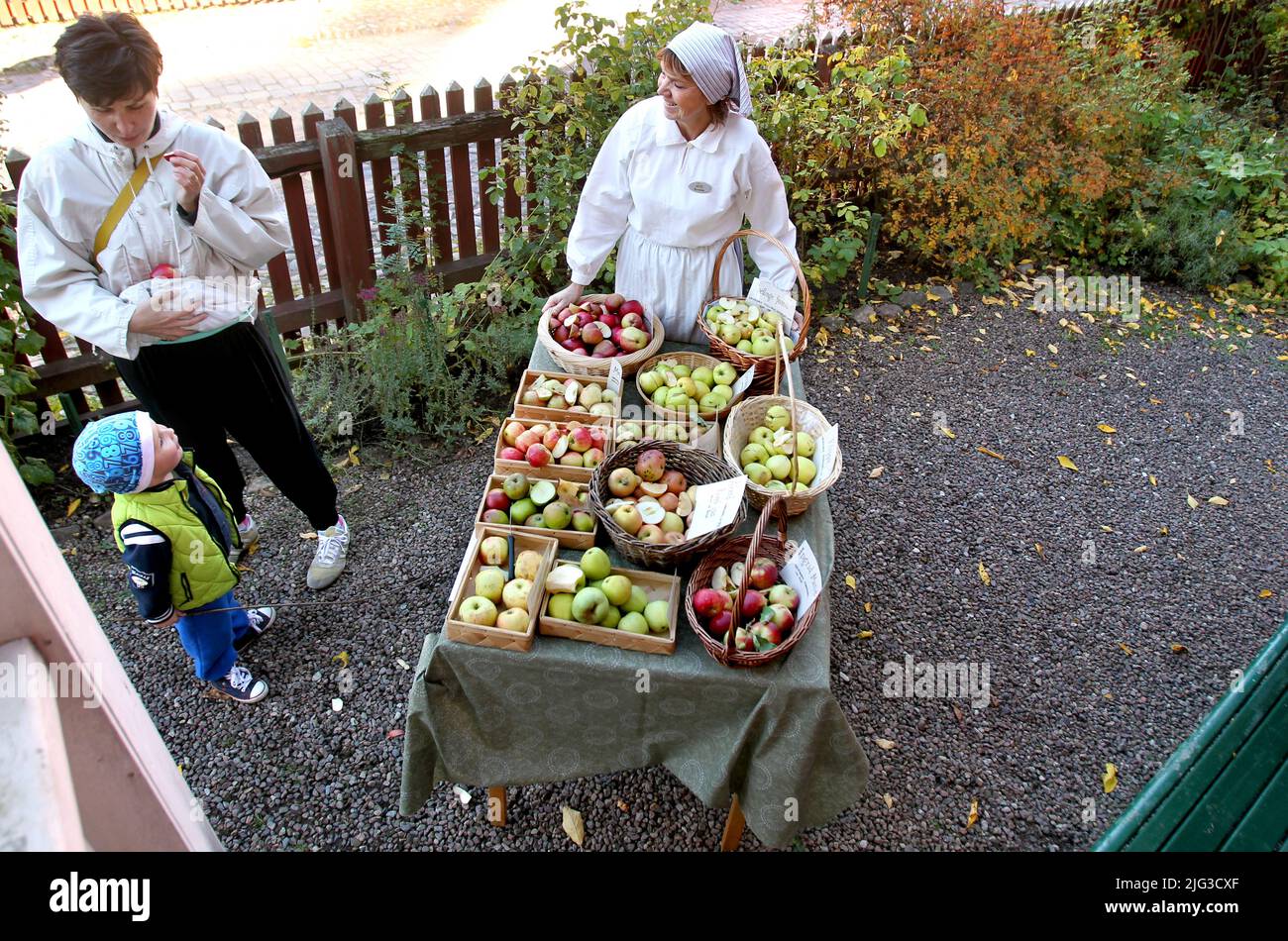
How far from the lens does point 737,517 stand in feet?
7.29

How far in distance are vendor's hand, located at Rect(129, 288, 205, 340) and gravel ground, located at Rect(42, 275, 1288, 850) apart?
1.37 metres

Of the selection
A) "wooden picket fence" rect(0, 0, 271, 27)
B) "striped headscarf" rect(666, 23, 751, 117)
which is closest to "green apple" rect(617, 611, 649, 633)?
"striped headscarf" rect(666, 23, 751, 117)

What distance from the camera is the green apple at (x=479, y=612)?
2.07m

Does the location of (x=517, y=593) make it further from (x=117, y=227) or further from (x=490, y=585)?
(x=117, y=227)

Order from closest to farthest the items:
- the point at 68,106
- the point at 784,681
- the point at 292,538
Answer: the point at 784,681
the point at 292,538
the point at 68,106

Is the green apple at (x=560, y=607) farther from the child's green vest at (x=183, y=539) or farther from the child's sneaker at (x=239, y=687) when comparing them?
the child's sneaker at (x=239, y=687)

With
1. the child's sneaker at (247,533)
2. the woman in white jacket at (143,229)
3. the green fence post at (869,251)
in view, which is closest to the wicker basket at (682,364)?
the woman in white jacket at (143,229)

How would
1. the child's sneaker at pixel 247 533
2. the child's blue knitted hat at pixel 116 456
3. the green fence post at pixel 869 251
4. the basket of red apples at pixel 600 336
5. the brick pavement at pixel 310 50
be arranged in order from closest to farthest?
the child's blue knitted hat at pixel 116 456 → the basket of red apples at pixel 600 336 → the child's sneaker at pixel 247 533 → the green fence post at pixel 869 251 → the brick pavement at pixel 310 50

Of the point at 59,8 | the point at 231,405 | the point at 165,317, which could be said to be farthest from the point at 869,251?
the point at 59,8

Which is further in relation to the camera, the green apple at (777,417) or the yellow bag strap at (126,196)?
the green apple at (777,417)

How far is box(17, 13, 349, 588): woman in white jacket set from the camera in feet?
7.36

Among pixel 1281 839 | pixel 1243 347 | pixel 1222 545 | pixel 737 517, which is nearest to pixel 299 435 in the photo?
pixel 737 517

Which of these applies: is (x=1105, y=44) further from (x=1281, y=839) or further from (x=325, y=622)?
(x=325, y=622)

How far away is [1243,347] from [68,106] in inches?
434
